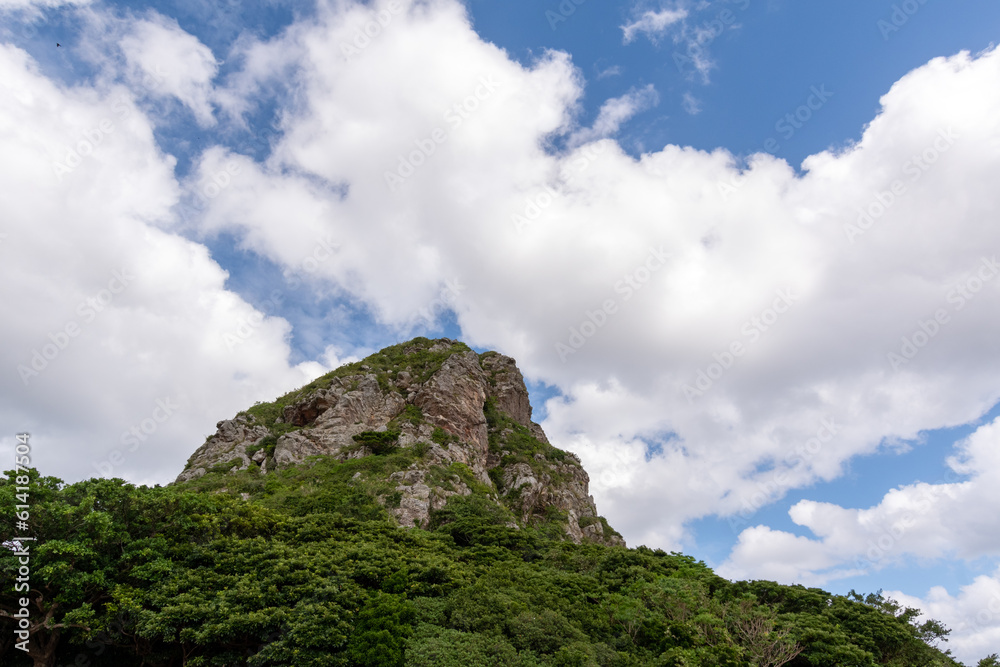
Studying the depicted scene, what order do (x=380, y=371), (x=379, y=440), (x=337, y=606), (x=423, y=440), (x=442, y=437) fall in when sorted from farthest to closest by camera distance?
(x=380, y=371) → (x=442, y=437) → (x=423, y=440) → (x=379, y=440) → (x=337, y=606)

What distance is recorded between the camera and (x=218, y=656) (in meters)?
21.5

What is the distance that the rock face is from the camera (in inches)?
2067

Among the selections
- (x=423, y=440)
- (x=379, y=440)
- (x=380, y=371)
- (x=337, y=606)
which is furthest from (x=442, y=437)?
(x=337, y=606)

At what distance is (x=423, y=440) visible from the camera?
193ft

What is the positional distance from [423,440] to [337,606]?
3721 cm

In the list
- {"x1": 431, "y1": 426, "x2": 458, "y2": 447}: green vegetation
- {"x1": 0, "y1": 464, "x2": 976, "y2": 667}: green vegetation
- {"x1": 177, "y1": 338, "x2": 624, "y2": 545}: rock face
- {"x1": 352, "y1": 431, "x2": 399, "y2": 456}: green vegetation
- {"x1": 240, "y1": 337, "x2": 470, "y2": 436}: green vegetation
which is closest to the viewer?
{"x1": 0, "y1": 464, "x2": 976, "y2": 667}: green vegetation

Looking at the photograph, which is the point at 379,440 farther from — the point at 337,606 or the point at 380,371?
the point at 337,606

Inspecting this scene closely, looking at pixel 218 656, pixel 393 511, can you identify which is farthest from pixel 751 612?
pixel 393 511

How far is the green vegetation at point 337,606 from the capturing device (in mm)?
20562

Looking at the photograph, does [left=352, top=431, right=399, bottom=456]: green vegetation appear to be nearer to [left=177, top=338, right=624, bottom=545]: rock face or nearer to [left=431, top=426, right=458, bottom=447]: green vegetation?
[left=177, top=338, right=624, bottom=545]: rock face

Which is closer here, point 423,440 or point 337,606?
point 337,606

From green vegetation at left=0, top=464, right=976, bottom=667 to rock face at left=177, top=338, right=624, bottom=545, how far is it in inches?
674

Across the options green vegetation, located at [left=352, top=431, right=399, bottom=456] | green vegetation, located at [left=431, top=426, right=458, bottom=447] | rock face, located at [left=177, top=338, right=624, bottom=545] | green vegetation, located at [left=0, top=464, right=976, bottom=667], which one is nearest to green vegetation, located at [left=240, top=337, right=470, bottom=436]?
rock face, located at [left=177, top=338, right=624, bottom=545]

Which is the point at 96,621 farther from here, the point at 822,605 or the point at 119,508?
the point at 822,605
